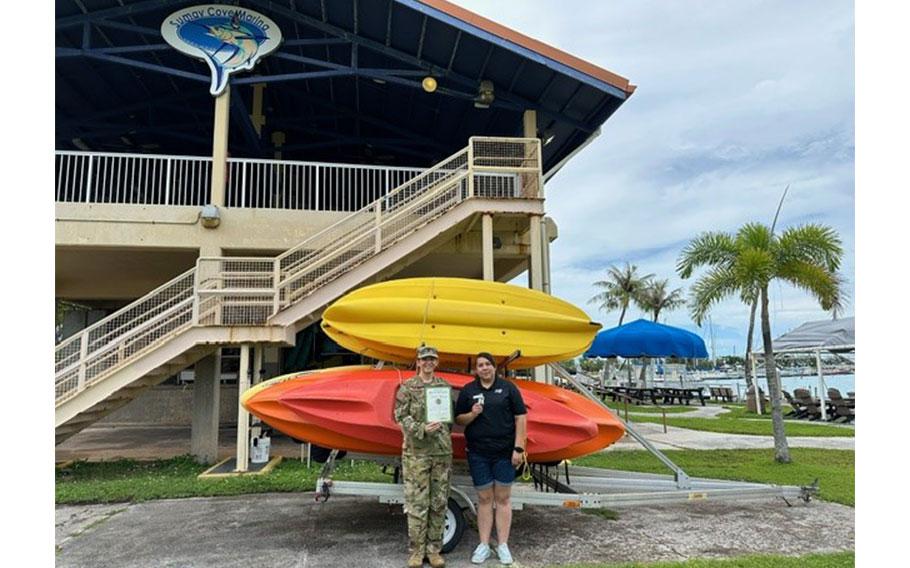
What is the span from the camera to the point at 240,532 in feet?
18.9

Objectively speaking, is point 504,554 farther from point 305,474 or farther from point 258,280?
point 258,280

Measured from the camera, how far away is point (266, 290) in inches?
352

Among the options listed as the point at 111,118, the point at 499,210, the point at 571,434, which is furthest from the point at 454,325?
the point at 111,118

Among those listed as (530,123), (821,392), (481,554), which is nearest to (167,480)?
(481,554)

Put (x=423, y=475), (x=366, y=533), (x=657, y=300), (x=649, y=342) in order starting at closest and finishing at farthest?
(x=423, y=475) < (x=366, y=533) < (x=649, y=342) < (x=657, y=300)

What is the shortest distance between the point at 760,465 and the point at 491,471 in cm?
649

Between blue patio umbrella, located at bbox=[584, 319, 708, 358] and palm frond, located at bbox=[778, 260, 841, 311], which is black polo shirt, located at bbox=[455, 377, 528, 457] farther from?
blue patio umbrella, located at bbox=[584, 319, 708, 358]

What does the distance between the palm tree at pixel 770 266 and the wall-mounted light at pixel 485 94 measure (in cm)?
491

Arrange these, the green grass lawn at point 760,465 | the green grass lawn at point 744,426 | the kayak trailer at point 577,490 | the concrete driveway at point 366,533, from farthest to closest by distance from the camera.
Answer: the green grass lawn at point 744,426
the green grass lawn at point 760,465
the kayak trailer at point 577,490
the concrete driveway at point 366,533

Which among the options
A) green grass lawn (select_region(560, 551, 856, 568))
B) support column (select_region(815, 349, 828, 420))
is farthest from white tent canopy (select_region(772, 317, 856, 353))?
green grass lawn (select_region(560, 551, 856, 568))

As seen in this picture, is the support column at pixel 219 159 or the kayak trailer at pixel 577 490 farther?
the support column at pixel 219 159

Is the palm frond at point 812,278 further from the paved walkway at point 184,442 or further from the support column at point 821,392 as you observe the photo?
the support column at point 821,392

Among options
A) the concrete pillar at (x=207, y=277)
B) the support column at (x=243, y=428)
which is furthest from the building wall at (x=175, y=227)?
the support column at (x=243, y=428)

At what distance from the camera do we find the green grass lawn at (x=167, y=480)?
7336 millimetres
